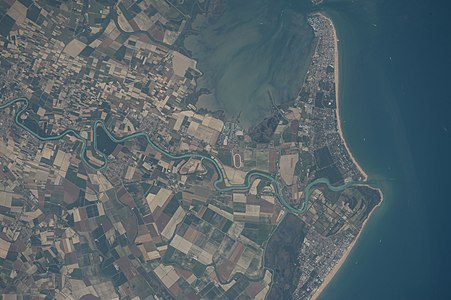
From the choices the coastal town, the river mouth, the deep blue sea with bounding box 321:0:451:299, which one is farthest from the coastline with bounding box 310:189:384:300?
the river mouth

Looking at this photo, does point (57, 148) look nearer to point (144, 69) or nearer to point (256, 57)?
point (144, 69)

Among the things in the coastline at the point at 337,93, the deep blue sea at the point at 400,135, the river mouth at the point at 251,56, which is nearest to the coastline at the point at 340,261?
the deep blue sea at the point at 400,135

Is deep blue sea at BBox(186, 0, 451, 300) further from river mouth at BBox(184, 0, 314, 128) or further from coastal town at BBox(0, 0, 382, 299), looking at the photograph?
coastal town at BBox(0, 0, 382, 299)

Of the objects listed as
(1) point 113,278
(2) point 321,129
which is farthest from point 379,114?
(1) point 113,278

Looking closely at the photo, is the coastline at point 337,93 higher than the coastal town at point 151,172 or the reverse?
higher

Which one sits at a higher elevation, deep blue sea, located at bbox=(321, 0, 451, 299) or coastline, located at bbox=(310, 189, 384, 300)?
deep blue sea, located at bbox=(321, 0, 451, 299)

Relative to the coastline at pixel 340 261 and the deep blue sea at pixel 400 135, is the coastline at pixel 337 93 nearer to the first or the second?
the deep blue sea at pixel 400 135

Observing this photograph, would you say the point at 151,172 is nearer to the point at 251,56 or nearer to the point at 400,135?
the point at 251,56

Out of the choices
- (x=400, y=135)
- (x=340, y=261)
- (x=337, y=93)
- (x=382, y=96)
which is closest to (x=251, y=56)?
(x=337, y=93)
